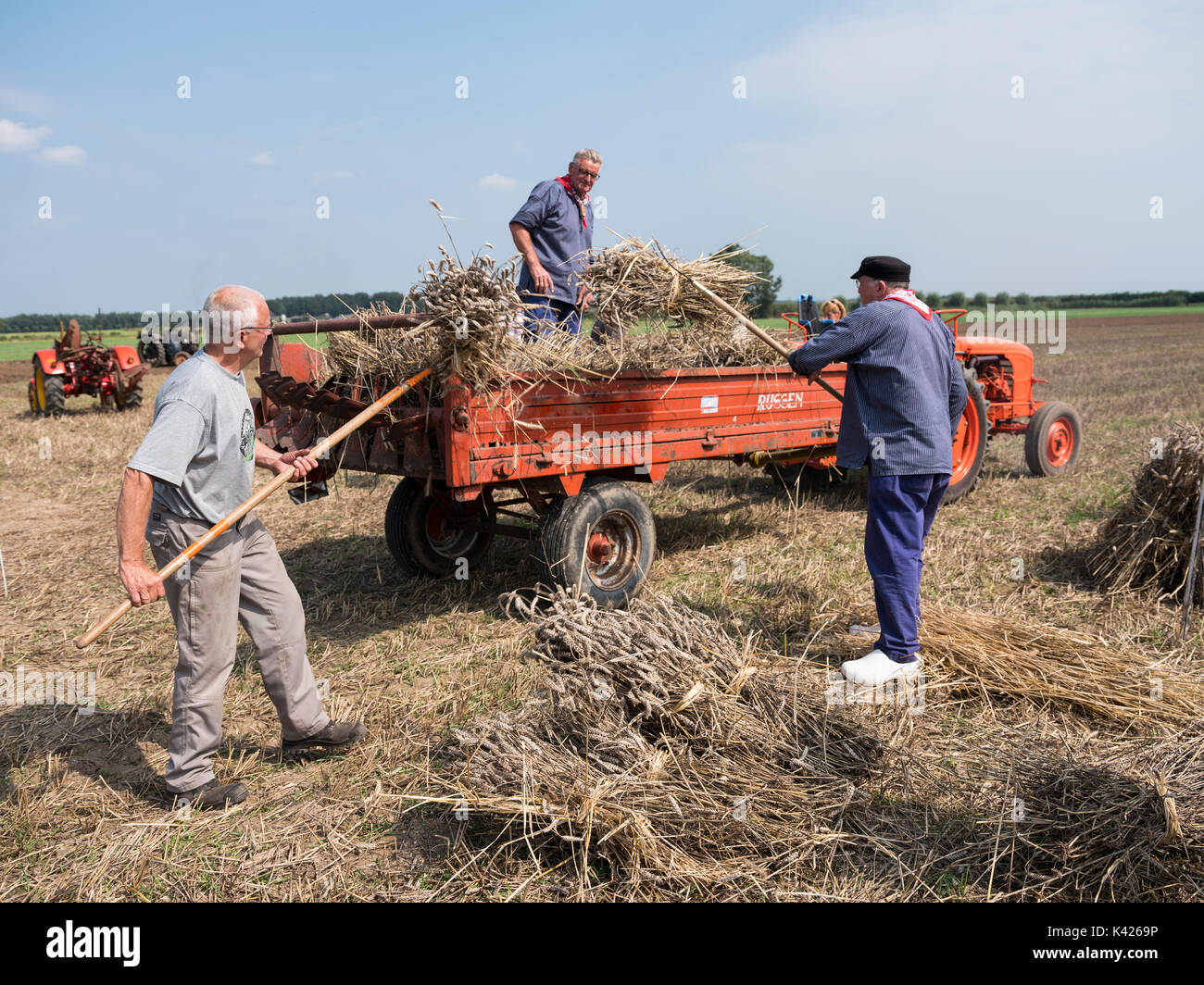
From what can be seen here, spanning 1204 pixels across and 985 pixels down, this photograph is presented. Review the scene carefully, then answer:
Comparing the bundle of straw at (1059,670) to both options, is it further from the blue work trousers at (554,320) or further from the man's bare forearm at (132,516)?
the man's bare forearm at (132,516)

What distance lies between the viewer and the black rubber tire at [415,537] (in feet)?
18.3

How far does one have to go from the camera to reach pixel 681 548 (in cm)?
644

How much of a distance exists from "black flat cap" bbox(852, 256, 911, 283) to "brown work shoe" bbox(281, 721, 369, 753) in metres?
3.22

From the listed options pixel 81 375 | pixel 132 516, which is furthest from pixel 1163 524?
pixel 81 375

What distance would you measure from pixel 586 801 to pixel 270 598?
155 centimetres

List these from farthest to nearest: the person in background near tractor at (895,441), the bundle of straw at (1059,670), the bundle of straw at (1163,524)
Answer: the bundle of straw at (1163,524), the person in background near tractor at (895,441), the bundle of straw at (1059,670)

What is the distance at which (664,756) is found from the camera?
2904mm

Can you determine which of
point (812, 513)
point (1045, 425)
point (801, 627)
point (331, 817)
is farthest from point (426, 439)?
point (1045, 425)

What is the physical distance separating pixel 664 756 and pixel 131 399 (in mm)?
16531

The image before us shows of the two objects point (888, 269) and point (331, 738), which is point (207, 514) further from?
point (888, 269)

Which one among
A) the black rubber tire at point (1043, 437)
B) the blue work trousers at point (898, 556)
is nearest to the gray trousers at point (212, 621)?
the blue work trousers at point (898, 556)

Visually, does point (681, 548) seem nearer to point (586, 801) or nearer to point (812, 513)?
point (812, 513)

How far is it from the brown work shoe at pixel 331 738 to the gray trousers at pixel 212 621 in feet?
0.61

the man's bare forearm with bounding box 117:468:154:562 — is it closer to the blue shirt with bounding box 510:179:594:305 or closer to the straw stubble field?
the straw stubble field
